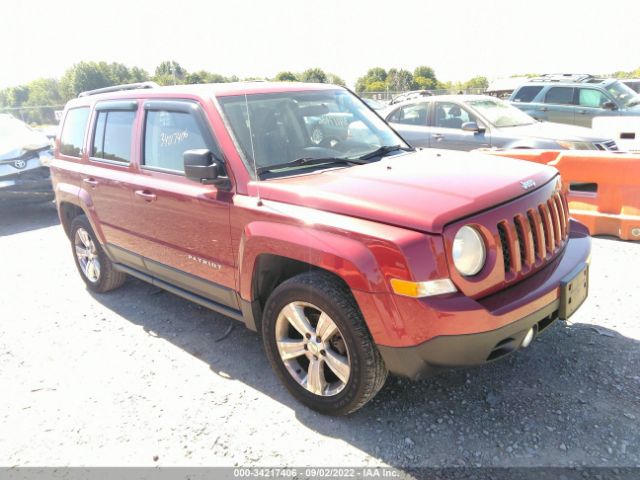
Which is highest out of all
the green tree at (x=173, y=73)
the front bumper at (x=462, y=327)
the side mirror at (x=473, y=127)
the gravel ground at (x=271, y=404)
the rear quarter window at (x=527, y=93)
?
the green tree at (x=173, y=73)

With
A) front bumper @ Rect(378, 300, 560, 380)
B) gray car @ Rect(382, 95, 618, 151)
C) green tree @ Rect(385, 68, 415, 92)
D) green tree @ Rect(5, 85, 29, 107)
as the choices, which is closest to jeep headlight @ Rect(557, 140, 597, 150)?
gray car @ Rect(382, 95, 618, 151)

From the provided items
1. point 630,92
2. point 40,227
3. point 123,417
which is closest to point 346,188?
point 123,417

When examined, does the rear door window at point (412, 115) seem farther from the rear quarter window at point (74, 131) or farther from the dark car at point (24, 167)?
the dark car at point (24, 167)

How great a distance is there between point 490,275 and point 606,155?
4.10 metres

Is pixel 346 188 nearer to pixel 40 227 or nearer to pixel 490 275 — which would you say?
pixel 490 275

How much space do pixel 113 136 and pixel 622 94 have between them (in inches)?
458

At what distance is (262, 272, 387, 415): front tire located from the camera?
2.62 m

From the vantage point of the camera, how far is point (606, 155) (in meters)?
5.66

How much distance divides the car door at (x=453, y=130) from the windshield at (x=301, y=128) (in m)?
4.54

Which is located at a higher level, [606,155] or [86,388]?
[606,155]

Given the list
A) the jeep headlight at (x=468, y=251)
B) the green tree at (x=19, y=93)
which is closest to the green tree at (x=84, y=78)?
the green tree at (x=19, y=93)

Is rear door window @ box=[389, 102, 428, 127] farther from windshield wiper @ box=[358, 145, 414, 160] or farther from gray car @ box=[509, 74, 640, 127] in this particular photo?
windshield wiper @ box=[358, 145, 414, 160]

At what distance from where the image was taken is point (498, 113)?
28.0ft

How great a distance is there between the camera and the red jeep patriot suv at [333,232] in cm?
242
